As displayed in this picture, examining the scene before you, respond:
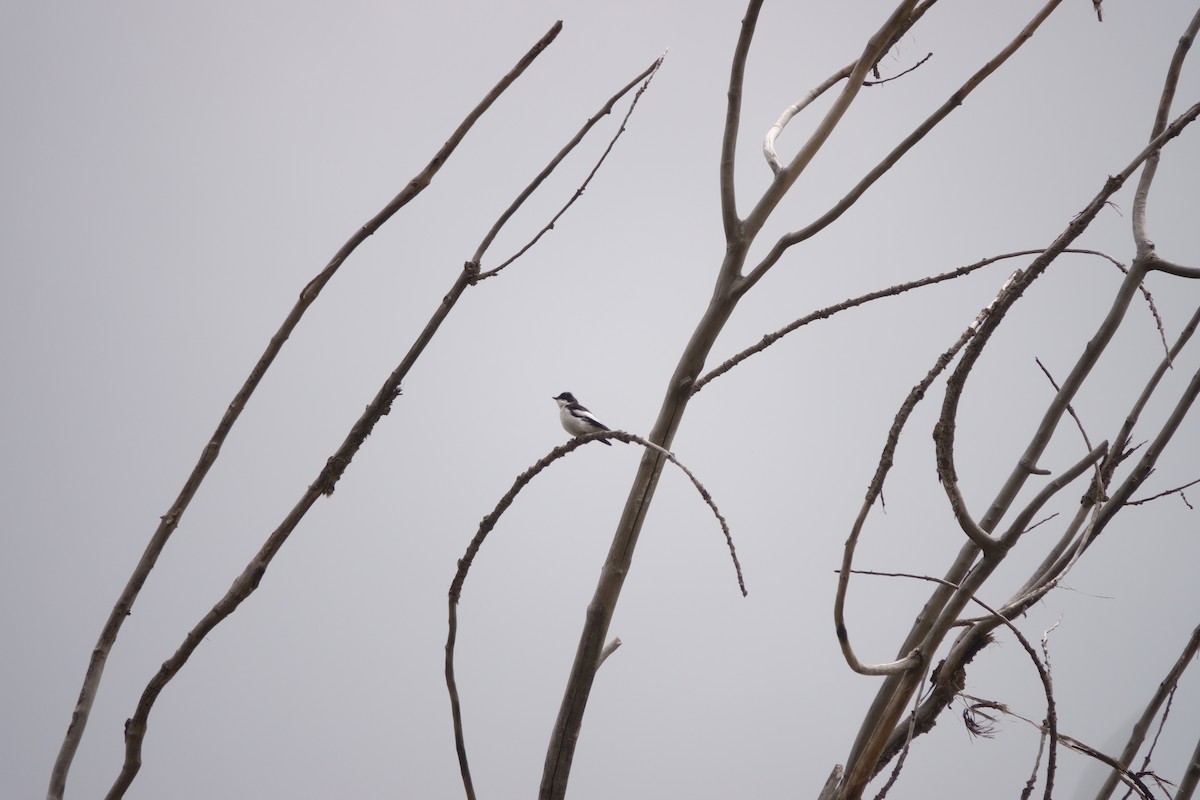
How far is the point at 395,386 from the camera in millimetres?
724

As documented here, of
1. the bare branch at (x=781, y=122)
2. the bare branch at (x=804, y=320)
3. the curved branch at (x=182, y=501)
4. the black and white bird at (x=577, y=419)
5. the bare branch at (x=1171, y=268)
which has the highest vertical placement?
the black and white bird at (x=577, y=419)

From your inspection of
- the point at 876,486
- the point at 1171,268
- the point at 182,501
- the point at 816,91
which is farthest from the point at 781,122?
the point at 182,501

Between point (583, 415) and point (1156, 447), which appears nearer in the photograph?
point (1156, 447)

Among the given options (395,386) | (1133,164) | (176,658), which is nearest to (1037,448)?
(1133,164)

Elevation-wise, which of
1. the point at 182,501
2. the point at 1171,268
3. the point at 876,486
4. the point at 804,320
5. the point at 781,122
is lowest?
the point at 182,501

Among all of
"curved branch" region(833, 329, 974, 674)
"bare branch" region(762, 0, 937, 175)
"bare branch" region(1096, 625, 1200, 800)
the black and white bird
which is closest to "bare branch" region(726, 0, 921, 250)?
"bare branch" region(762, 0, 937, 175)

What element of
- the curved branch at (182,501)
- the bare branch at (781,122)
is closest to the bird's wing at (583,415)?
the bare branch at (781,122)

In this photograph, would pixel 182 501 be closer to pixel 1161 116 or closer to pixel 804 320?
pixel 804 320

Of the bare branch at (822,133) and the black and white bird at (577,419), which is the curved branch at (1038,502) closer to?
the bare branch at (822,133)

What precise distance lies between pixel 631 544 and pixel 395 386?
0.24 meters

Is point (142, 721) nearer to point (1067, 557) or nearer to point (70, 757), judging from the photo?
point (70, 757)

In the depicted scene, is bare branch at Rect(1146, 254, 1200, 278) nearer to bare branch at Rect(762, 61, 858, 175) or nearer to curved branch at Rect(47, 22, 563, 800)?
bare branch at Rect(762, 61, 858, 175)

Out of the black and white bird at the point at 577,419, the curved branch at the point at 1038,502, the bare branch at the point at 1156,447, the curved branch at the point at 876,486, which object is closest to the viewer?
the curved branch at the point at 876,486

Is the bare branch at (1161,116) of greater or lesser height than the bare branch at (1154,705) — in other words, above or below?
above
